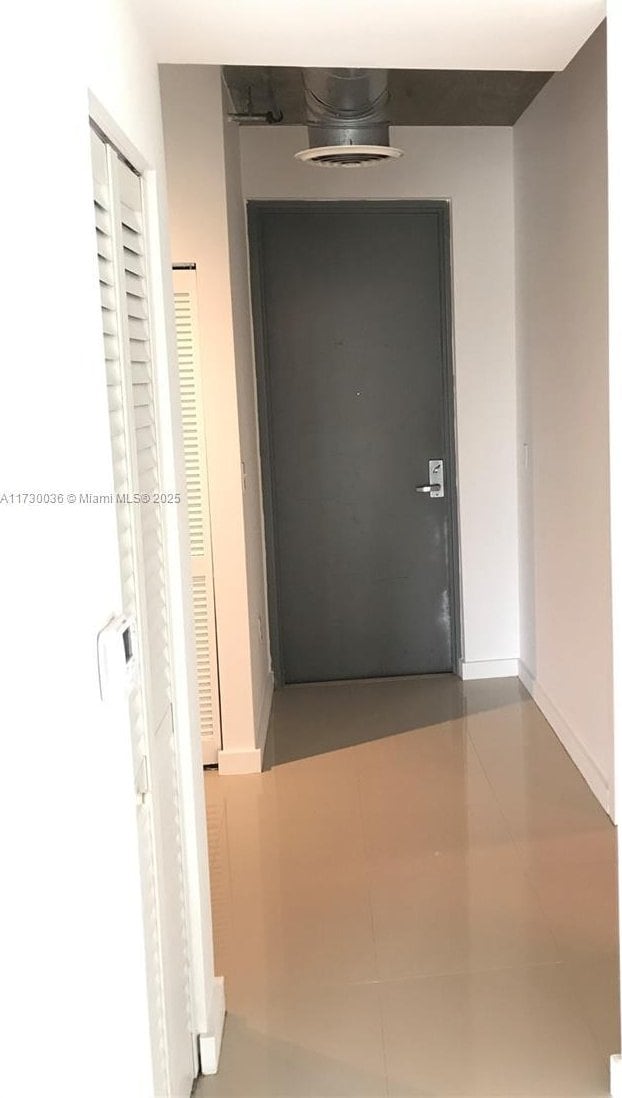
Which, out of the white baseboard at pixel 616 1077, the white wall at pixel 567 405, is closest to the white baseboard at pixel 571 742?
the white wall at pixel 567 405

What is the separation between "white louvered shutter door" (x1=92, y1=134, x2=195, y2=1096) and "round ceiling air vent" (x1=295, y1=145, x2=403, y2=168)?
5.15 ft

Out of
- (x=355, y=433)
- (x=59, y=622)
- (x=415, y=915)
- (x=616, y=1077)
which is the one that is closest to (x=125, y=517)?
(x=59, y=622)

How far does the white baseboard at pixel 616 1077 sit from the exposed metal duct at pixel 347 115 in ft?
8.79

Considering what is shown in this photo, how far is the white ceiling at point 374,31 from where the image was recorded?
1.90 metres

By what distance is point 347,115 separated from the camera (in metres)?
3.49

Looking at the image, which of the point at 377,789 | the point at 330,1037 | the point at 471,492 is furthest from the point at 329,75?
the point at 330,1037

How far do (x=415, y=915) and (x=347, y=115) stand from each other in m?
2.51

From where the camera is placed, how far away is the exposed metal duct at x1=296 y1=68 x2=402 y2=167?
3.40 meters

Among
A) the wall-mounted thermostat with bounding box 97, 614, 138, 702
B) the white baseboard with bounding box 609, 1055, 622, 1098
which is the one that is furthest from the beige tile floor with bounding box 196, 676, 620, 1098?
the wall-mounted thermostat with bounding box 97, 614, 138, 702

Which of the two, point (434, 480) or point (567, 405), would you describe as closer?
point (567, 405)

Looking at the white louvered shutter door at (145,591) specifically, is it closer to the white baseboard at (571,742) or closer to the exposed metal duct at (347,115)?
the exposed metal duct at (347,115)

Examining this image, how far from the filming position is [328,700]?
4.87 meters

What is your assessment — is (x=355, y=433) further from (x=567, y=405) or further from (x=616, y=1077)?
(x=616, y=1077)

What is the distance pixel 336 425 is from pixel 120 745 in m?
3.45
